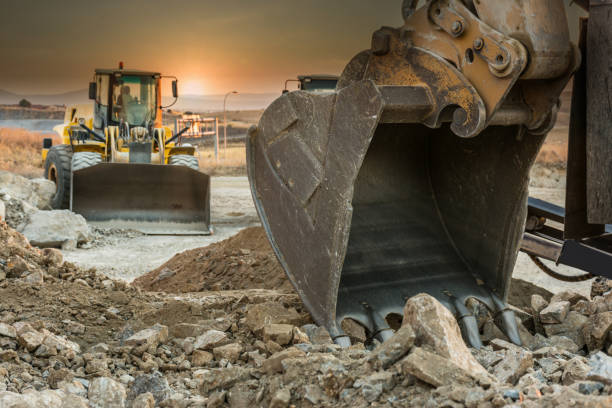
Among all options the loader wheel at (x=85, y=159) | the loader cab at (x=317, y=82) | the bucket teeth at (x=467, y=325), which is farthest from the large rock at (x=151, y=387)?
the loader cab at (x=317, y=82)

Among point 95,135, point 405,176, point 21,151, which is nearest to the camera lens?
point 405,176

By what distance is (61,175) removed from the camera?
1038 cm

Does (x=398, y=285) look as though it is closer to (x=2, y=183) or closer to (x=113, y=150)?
(x=113, y=150)

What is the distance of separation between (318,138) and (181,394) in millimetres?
1353

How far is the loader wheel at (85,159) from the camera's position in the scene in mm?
9648

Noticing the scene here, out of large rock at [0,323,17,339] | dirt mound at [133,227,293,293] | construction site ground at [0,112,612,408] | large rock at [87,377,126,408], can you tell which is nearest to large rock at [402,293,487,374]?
construction site ground at [0,112,612,408]

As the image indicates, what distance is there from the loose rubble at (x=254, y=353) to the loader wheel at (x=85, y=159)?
5.47 metres

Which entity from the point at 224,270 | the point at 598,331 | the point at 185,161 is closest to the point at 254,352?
the point at 598,331

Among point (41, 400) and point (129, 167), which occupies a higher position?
point (129, 167)

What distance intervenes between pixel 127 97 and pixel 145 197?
2.32 metres

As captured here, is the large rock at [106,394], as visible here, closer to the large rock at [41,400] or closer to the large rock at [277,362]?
the large rock at [41,400]

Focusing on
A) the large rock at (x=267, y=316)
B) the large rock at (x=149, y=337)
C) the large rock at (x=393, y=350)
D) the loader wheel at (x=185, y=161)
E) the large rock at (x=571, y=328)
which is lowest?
the large rock at (x=571, y=328)

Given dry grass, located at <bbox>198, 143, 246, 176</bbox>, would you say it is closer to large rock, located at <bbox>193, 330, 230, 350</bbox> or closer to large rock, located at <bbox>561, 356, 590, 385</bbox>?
large rock, located at <bbox>193, 330, 230, 350</bbox>

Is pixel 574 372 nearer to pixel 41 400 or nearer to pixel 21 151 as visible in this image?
pixel 41 400
